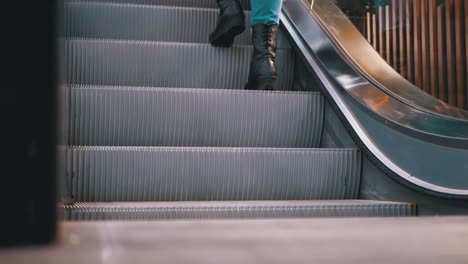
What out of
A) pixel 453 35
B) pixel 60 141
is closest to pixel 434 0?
pixel 453 35

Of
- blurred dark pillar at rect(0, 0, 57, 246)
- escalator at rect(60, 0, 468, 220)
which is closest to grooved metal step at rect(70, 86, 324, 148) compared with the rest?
escalator at rect(60, 0, 468, 220)

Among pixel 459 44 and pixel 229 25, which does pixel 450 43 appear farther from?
pixel 229 25

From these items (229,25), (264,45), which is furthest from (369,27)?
(229,25)

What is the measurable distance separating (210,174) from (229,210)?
28cm

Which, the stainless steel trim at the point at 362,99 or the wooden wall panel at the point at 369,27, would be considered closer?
the stainless steel trim at the point at 362,99

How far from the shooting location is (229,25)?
2.38 metres

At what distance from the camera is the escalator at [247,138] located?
1.57 metres

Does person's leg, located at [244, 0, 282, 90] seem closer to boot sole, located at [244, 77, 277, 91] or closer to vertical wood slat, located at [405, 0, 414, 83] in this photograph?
boot sole, located at [244, 77, 277, 91]

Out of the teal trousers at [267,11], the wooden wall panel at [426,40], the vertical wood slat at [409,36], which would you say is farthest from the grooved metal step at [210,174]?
the teal trousers at [267,11]

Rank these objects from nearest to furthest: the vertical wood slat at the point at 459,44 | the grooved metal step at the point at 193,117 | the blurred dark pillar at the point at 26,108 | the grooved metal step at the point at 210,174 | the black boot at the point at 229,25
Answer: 1. the blurred dark pillar at the point at 26,108
2. the grooved metal step at the point at 210,174
3. the grooved metal step at the point at 193,117
4. the vertical wood slat at the point at 459,44
5. the black boot at the point at 229,25

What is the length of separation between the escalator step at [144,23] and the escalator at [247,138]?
107 millimetres

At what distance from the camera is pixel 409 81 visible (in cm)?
204

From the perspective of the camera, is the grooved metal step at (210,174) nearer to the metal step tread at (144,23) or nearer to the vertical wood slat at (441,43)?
the vertical wood slat at (441,43)

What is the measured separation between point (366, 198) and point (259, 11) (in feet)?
2.89
